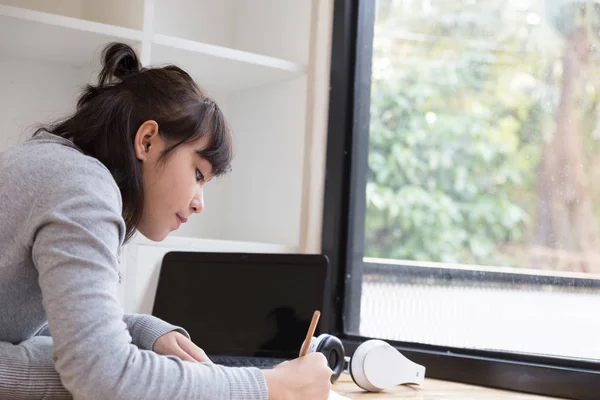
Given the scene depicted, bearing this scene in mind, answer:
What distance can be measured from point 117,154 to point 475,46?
35.8 inches

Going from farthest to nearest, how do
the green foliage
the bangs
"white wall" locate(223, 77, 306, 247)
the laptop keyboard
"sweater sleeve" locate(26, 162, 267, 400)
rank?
"white wall" locate(223, 77, 306, 247) → the green foliage → the laptop keyboard → the bangs → "sweater sleeve" locate(26, 162, 267, 400)

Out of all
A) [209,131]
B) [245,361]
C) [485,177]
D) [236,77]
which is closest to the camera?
[209,131]

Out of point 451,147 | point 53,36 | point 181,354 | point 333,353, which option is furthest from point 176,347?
point 451,147

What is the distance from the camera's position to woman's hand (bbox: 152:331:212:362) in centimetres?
104

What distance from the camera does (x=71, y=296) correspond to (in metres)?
0.77

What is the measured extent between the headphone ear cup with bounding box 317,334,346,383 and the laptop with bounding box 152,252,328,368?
0.12 meters

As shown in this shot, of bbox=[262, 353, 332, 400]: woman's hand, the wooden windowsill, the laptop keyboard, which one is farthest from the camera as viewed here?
the laptop keyboard

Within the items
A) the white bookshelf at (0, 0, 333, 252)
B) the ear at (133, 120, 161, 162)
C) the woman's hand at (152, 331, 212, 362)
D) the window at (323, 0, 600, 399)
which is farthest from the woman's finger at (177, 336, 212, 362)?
the window at (323, 0, 600, 399)

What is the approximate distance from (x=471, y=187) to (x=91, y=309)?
1.05 m

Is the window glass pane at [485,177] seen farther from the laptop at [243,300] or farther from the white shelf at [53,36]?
the white shelf at [53,36]

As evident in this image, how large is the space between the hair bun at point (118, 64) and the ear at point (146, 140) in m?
→ 0.13

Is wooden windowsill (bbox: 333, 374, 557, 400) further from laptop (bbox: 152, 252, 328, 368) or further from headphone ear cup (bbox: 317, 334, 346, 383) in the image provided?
laptop (bbox: 152, 252, 328, 368)

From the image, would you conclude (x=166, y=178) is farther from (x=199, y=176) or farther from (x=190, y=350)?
(x=190, y=350)

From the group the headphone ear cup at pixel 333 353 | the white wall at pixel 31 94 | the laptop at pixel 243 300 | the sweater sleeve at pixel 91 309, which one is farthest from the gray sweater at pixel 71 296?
the white wall at pixel 31 94
